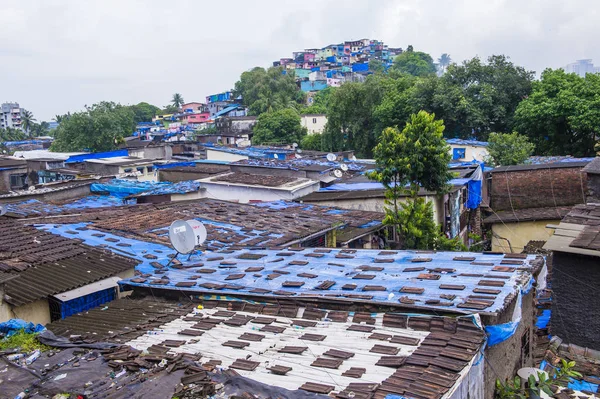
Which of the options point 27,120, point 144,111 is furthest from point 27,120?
point 144,111

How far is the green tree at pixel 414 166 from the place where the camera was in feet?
52.5

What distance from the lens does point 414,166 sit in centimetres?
1605

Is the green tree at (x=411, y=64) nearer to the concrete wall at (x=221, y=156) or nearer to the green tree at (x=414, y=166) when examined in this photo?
the concrete wall at (x=221, y=156)

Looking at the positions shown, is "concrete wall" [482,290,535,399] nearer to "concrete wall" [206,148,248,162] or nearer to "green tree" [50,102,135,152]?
"concrete wall" [206,148,248,162]

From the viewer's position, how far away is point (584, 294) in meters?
12.0

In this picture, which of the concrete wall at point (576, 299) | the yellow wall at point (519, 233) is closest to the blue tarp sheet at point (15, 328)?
the concrete wall at point (576, 299)

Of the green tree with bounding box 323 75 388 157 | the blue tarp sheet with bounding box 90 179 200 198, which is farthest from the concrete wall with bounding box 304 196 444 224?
the green tree with bounding box 323 75 388 157

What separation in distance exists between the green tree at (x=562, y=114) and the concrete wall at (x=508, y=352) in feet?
93.6

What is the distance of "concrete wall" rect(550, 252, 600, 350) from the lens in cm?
1181

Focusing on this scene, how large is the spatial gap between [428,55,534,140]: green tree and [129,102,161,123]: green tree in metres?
72.7

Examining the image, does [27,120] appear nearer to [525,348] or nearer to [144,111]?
[144,111]

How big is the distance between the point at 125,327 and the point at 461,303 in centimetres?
526

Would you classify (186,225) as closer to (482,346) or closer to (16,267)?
(16,267)

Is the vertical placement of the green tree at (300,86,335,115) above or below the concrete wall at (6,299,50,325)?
above
